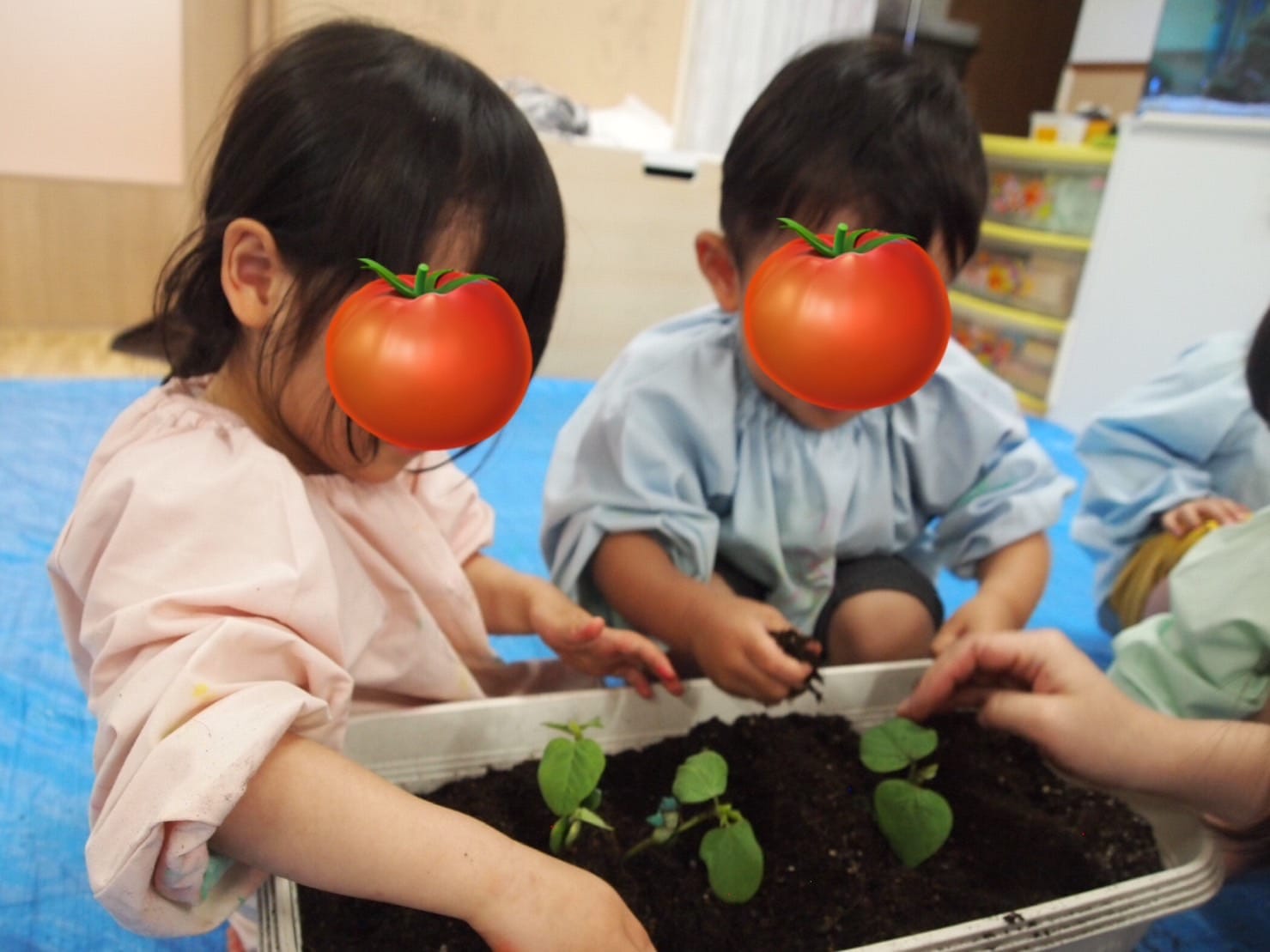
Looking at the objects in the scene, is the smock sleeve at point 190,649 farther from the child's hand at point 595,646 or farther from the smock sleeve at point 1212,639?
the smock sleeve at point 1212,639

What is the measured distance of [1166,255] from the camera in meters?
1.98

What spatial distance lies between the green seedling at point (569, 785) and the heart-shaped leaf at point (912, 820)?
17 centimetres

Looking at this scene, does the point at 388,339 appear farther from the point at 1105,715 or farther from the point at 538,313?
the point at 1105,715

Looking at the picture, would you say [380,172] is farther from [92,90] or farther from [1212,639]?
[92,90]

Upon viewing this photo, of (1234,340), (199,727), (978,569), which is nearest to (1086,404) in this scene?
(1234,340)

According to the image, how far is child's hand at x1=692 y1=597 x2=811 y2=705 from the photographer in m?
0.61

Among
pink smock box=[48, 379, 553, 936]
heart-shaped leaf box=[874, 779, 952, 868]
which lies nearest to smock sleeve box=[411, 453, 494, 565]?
pink smock box=[48, 379, 553, 936]

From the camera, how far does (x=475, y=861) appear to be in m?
0.41

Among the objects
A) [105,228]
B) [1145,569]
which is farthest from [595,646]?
[105,228]

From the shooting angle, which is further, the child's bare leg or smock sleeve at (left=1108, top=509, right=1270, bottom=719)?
the child's bare leg

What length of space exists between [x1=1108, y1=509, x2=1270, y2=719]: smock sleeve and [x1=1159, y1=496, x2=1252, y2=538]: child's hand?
201mm

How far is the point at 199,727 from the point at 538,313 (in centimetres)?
26

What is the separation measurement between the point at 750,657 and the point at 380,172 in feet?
1.22

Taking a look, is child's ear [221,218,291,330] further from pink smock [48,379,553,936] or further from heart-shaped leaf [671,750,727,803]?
heart-shaped leaf [671,750,727,803]
